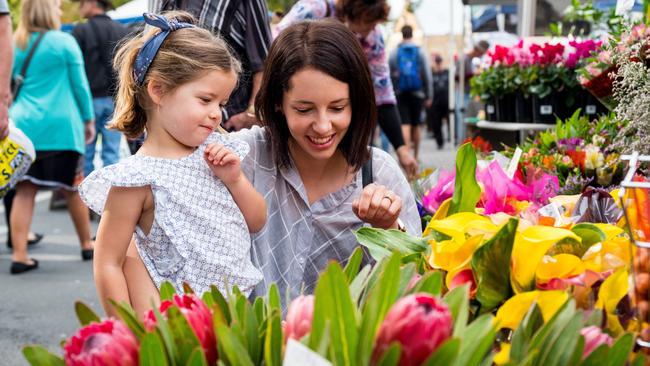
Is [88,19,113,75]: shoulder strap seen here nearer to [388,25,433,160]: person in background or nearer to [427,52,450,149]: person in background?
[388,25,433,160]: person in background

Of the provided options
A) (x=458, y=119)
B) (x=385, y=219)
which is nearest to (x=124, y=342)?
(x=385, y=219)

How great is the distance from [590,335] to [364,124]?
148 centimetres

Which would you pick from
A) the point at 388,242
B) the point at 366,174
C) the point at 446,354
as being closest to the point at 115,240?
the point at 366,174

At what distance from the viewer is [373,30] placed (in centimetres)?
482

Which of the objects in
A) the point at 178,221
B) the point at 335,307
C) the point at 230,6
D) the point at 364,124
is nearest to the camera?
the point at 335,307

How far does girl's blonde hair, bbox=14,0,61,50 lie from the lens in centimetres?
641

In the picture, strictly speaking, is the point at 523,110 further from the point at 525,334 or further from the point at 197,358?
the point at 197,358

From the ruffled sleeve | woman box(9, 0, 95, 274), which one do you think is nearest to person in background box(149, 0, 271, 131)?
the ruffled sleeve

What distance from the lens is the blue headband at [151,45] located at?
2.34m

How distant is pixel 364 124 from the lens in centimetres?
242

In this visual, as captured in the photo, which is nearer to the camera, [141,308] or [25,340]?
[141,308]

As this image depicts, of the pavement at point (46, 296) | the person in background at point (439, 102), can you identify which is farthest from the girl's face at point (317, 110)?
the person in background at point (439, 102)

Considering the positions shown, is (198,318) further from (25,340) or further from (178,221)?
(25,340)

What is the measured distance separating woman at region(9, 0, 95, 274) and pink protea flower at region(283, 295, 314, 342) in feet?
18.7
